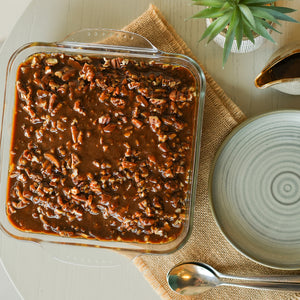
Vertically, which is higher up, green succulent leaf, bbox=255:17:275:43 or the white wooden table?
green succulent leaf, bbox=255:17:275:43

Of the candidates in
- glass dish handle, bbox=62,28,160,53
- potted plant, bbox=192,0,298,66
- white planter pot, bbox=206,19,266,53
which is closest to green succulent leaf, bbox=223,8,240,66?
potted plant, bbox=192,0,298,66

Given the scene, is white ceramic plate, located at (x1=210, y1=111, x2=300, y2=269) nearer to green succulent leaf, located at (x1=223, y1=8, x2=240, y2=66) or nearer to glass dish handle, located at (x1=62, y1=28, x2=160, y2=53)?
green succulent leaf, located at (x1=223, y1=8, x2=240, y2=66)

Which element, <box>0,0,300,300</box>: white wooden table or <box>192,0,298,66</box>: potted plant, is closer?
<box>192,0,298,66</box>: potted plant

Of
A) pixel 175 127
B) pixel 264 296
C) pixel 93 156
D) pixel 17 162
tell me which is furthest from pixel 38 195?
pixel 264 296

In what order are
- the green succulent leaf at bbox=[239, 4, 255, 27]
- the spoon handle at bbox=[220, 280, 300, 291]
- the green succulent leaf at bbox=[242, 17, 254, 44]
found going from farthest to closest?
1. the spoon handle at bbox=[220, 280, 300, 291]
2. the green succulent leaf at bbox=[242, 17, 254, 44]
3. the green succulent leaf at bbox=[239, 4, 255, 27]

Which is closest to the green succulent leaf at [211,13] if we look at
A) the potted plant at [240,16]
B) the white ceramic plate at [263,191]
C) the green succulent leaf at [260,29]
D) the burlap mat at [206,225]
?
the potted plant at [240,16]

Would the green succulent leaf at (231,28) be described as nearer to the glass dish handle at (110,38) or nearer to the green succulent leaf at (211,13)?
the green succulent leaf at (211,13)

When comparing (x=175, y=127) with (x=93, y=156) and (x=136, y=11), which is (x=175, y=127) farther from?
(x=136, y=11)
